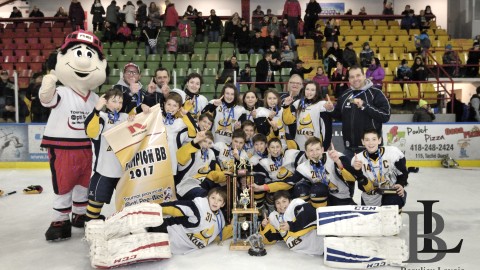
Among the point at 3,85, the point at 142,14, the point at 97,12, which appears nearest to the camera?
the point at 3,85

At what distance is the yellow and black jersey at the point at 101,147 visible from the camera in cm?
434

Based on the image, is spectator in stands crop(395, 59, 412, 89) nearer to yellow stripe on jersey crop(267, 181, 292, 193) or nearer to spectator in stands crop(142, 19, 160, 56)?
spectator in stands crop(142, 19, 160, 56)

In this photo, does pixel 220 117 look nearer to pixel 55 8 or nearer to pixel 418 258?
pixel 418 258

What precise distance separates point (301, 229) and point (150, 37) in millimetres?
9999

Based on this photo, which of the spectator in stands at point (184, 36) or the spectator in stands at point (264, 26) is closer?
the spectator in stands at point (264, 26)

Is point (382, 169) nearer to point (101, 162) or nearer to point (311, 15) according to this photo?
point (101, 162)

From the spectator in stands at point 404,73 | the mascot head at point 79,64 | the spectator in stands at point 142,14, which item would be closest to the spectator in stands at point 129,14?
the spectator in stands at point 142,14

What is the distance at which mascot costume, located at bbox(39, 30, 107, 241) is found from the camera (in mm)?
4496

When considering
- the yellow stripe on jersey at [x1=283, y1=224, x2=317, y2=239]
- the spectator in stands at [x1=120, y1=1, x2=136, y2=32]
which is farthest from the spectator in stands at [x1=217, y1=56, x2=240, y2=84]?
the yellow stripe on jersey at [x1=283, y1=224, x2=317, y2=239]

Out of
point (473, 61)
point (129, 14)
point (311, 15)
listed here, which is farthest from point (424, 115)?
point (129, 14)

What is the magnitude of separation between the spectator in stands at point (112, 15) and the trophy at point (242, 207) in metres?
10.4

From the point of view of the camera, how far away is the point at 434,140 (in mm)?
8703

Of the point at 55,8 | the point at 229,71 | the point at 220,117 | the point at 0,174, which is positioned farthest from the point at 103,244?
the point at 55,8

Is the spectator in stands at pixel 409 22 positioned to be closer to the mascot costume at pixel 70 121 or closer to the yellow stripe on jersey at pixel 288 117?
the yellow stripe on jersey at pixel 288 117
